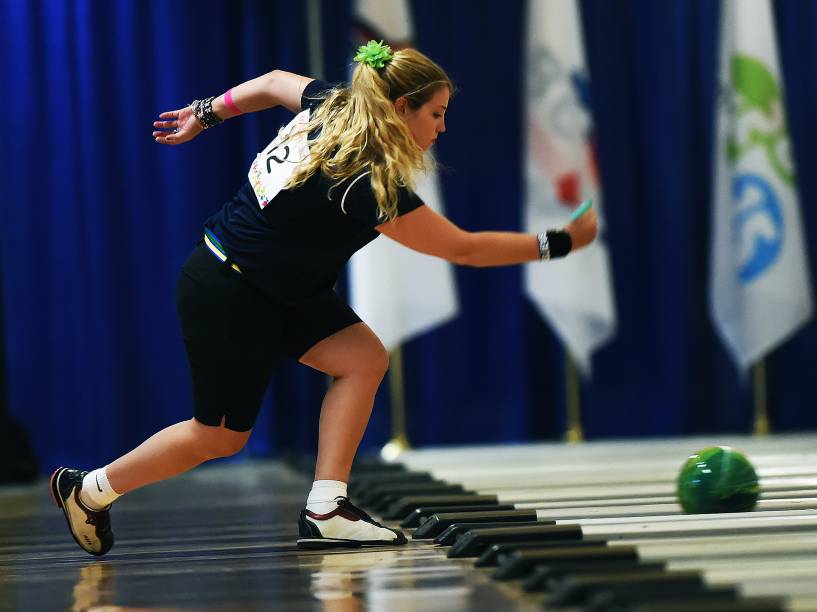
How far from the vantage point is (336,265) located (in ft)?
8.28

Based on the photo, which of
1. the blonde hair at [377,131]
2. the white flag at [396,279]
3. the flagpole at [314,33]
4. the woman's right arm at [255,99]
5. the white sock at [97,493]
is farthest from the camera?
the flagpole at [314,33]

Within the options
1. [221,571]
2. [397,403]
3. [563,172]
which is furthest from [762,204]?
[221,571]

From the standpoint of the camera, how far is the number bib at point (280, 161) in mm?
2453

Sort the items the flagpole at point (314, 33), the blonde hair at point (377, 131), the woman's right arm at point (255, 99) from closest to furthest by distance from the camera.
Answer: the blonde hair at point (377, 131), the woman's right arm at point (255, 99), the flagpole at point (314, 33)

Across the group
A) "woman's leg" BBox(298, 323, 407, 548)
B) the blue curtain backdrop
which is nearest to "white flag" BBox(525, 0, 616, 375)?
the blue curtain backdrop

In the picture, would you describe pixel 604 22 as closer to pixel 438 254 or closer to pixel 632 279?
pixel 632 279

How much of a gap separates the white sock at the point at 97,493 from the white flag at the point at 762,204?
346 centimetres

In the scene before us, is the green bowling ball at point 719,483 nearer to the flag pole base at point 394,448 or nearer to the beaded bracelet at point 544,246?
the beaded bracelet at point 544,246

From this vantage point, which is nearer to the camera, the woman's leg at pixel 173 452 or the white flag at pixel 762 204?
the woman's leg at pixel 173 452

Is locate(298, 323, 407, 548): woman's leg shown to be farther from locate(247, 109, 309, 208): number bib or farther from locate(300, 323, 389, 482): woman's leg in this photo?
locate(247, 109, 309, 208): number bib

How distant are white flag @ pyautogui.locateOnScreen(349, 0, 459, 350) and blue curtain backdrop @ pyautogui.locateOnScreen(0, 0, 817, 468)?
336mm

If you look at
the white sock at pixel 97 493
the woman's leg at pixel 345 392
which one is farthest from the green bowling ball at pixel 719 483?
the white sock at pixel 97 493

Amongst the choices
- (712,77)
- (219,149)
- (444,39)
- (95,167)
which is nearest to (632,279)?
(712,77)

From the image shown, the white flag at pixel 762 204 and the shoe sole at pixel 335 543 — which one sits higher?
the white flag at pixel 762 204
